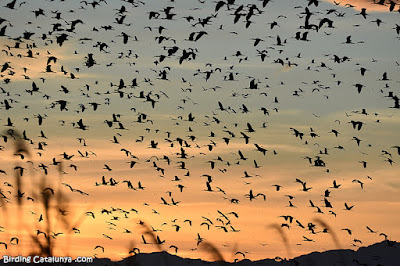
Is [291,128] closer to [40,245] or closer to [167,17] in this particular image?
[167,17]

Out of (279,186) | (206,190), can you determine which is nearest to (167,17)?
(206,190)

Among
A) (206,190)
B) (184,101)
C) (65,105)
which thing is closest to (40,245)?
(65,105)

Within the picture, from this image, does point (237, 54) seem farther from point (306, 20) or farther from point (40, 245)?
point (40, 245)

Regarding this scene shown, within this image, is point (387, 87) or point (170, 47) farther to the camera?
point (387, 87)

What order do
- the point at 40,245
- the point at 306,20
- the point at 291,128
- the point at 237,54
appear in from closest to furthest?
the point at 40,245
the point at 306,20
the point at 237,54
the point at 291,128

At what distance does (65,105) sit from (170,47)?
9.28 m

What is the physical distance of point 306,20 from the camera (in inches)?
2037

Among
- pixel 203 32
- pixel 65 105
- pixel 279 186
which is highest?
pixel 203 32

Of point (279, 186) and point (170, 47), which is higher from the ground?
point (170, 47)

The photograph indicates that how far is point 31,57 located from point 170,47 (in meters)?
10.2

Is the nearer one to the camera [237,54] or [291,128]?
[237,54]

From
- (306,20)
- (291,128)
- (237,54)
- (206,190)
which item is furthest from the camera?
(291,128)

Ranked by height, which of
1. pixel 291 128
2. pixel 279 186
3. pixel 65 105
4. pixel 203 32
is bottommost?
pixel 279 186

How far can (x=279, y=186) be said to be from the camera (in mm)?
67438
